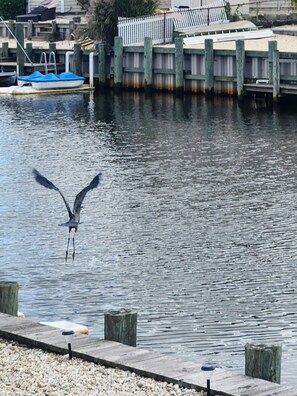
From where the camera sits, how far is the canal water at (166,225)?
24266mm

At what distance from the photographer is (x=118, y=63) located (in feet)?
201

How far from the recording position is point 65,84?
62906mm

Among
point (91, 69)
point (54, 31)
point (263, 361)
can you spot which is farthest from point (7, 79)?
point (263, 361)

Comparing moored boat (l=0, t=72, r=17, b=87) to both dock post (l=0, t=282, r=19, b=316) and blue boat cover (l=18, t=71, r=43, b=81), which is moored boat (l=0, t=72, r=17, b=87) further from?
dock post (l=0, t=282, r=19, b=316)

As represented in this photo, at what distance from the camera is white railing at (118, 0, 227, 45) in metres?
62.6

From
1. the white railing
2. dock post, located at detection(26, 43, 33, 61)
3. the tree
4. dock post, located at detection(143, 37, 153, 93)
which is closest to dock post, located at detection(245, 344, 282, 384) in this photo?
dock post, located at detection(143, 37, 153, 93)

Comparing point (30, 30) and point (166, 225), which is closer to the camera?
point (166, 225)

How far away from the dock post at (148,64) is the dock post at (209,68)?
305 centimetres

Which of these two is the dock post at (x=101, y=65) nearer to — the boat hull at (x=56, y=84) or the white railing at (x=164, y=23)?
the boat hull at (x=56, y=84)

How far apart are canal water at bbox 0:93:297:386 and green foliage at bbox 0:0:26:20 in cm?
2296

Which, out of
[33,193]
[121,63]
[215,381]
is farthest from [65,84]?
[215,381]

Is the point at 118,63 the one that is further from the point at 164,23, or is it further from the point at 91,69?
the point at 164,23

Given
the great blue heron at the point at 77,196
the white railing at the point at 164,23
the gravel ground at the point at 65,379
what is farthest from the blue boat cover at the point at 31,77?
the gravel ground at the point at 65,379

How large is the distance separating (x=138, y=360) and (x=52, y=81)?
149 ft
